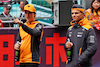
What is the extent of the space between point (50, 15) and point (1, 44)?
2440 mm

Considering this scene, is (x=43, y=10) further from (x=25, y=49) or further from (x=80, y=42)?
(x=80, y=42)

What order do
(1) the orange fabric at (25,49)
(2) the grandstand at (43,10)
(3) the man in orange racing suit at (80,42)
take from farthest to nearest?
1. (2) the grandstand at (43,10)
2. (1) the orange fabric at (25,49)
3. (3) the man in orange racing suit at (80,42)

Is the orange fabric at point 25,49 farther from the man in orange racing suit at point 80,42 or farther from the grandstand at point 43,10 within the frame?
the grandstand at point 43,10

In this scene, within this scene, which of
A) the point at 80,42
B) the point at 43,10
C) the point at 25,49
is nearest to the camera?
the point at 80,42

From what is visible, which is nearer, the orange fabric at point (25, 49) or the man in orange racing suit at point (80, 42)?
the man in orange racing suit at point (80, 42)

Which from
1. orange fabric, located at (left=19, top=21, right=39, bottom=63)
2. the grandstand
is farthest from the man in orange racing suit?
the grandstand

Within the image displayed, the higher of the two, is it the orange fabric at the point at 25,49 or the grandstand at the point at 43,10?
the grandstand at the point at 43,10

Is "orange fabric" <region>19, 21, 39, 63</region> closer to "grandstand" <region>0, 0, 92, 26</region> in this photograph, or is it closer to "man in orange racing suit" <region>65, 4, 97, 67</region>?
"man in orange racing suit" <region>65, 4, 97, 67</region>

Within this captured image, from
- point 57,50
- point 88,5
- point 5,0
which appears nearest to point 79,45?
point 57,50

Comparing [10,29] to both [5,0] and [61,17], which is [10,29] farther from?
[5,0]

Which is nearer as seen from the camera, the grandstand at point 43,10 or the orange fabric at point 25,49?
the orange fabric at point 25,49

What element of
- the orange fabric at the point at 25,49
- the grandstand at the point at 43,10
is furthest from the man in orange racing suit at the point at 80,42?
the grandstand at the point at 43,10

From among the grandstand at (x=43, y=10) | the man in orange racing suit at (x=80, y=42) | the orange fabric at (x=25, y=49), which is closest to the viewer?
the man in orange racing suit at (x=80, y=42)

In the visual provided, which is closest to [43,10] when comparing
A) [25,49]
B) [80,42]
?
[25,49]
